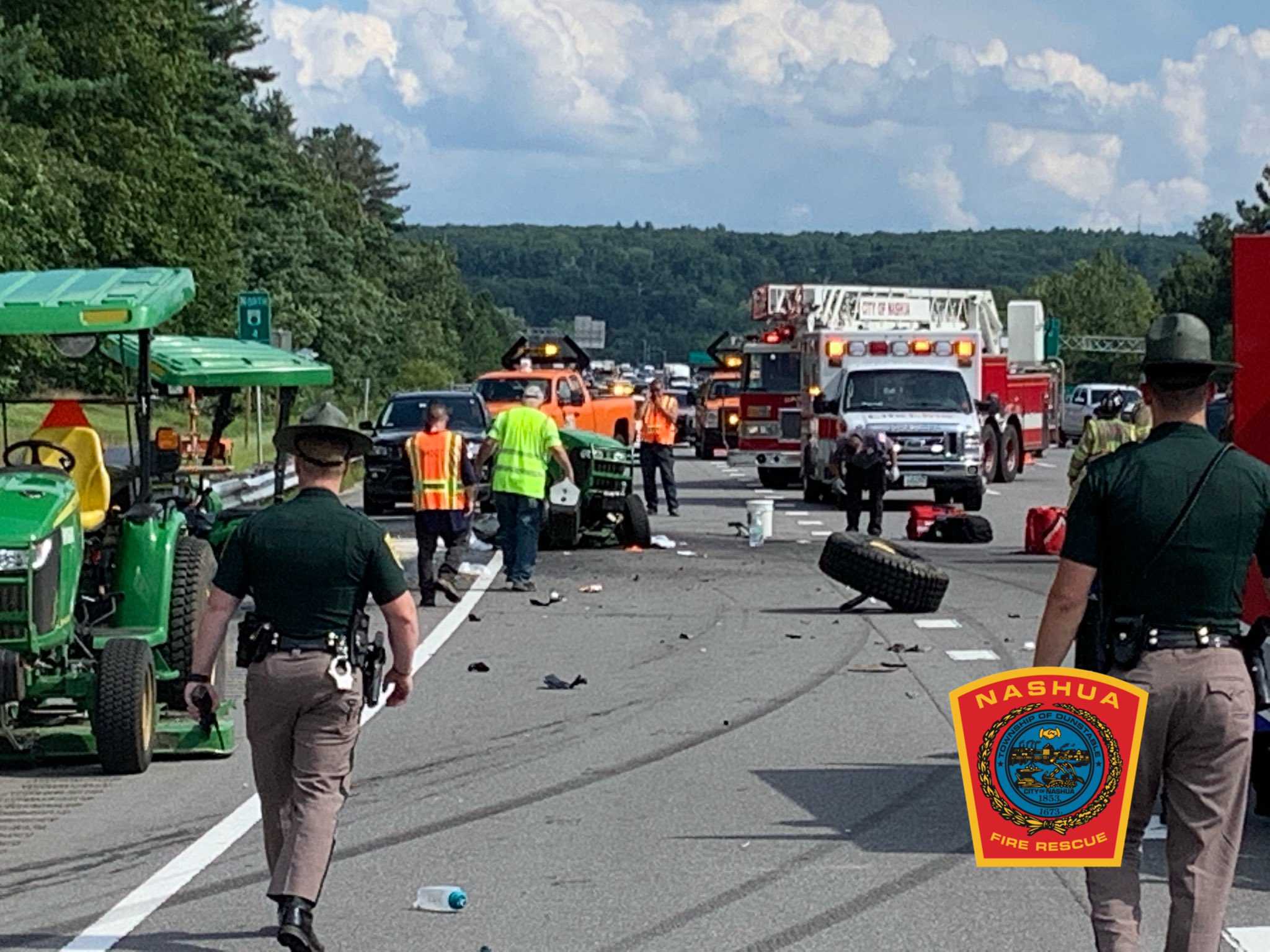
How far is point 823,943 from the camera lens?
739 centimetres

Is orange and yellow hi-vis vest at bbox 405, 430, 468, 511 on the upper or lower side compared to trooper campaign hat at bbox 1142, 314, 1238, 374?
lower

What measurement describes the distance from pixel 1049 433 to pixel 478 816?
36.4 meters

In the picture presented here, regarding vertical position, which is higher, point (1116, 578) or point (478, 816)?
point (1116, 578)

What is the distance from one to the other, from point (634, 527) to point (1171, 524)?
19.0 m

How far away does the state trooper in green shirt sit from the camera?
19.6ft

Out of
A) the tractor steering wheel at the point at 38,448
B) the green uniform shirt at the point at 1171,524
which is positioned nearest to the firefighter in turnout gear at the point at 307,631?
the green uniform shirt at the point at 1171,524

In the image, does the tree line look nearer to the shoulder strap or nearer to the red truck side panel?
the red truck side panel

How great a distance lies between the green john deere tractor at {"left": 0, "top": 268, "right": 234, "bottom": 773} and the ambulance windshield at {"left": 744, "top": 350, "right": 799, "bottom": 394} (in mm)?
26288

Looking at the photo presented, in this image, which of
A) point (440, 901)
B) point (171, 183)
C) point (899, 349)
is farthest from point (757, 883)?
point (171, 183)

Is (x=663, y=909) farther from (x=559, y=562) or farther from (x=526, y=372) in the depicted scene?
(x=526, y=372)

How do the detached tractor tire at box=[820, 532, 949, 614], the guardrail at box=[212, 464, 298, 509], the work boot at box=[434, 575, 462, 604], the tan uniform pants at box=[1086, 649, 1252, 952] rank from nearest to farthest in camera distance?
1. the tan uniform pants at box=[1086, 649, 1252, 952]
2. the detached tractor tire at box=[820, 532, 949, 614]
3. the work boot at box=[434, 575, 462, 604]
4. the guardrail at box=[212, 464, 298, 509]

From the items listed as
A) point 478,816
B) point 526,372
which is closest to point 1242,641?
point 478,816

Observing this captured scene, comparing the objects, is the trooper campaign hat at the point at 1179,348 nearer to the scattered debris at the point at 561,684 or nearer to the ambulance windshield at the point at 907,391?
the scattered debris at the point at 561,684

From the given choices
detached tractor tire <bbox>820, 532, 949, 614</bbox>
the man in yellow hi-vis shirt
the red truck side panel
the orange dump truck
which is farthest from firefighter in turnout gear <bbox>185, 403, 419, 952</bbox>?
the orange dump truck
